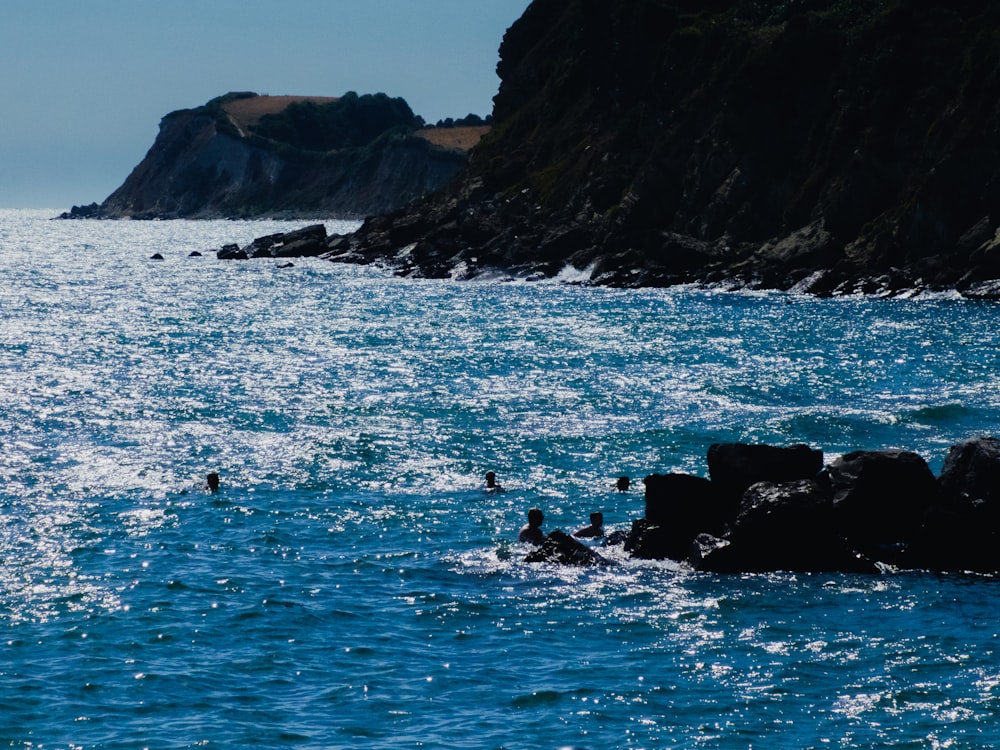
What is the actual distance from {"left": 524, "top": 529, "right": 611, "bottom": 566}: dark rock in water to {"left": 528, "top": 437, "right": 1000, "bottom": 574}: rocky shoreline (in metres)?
0.03

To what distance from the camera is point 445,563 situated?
32.2 m

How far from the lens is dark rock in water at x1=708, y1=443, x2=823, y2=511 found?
32219 mm

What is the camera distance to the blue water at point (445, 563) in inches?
888

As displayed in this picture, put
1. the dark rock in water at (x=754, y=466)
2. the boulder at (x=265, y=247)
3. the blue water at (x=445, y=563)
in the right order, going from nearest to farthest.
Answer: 1. the blue water at (x=445, y=563)
2. the dark rock in water at (x=754, y=466)
3. the boulder at (x=265, y=247)

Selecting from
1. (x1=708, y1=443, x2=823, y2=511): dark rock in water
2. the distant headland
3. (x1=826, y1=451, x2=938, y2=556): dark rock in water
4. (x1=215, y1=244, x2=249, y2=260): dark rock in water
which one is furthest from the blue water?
(x1=215, y1=244, x2=249, y2=260): dark rock in water

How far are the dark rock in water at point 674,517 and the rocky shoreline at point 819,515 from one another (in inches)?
1.0

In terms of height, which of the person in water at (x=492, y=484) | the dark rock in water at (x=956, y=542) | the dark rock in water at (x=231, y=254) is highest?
the dark rock in water at (x=231, y=254)

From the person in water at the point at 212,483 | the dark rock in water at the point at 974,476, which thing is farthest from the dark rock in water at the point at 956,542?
the person in water at the point at 212,483

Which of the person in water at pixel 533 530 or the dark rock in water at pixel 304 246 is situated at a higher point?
the dark rock in water at pixel 304 246

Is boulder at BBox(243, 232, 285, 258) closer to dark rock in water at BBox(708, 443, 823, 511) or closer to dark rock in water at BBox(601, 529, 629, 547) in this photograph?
dark rock in water at BBox(601, 529, 629, 547)

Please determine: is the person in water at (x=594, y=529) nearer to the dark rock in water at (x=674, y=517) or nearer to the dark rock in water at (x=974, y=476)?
the dark rock in water at (x=674, y=517)

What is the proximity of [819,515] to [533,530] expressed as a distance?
295 inches

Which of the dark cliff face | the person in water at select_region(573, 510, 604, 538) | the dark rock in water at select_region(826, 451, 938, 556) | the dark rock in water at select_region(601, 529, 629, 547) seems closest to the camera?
the dark rock in water at select_region(826, 451, 938, 556)

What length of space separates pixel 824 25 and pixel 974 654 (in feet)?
332
